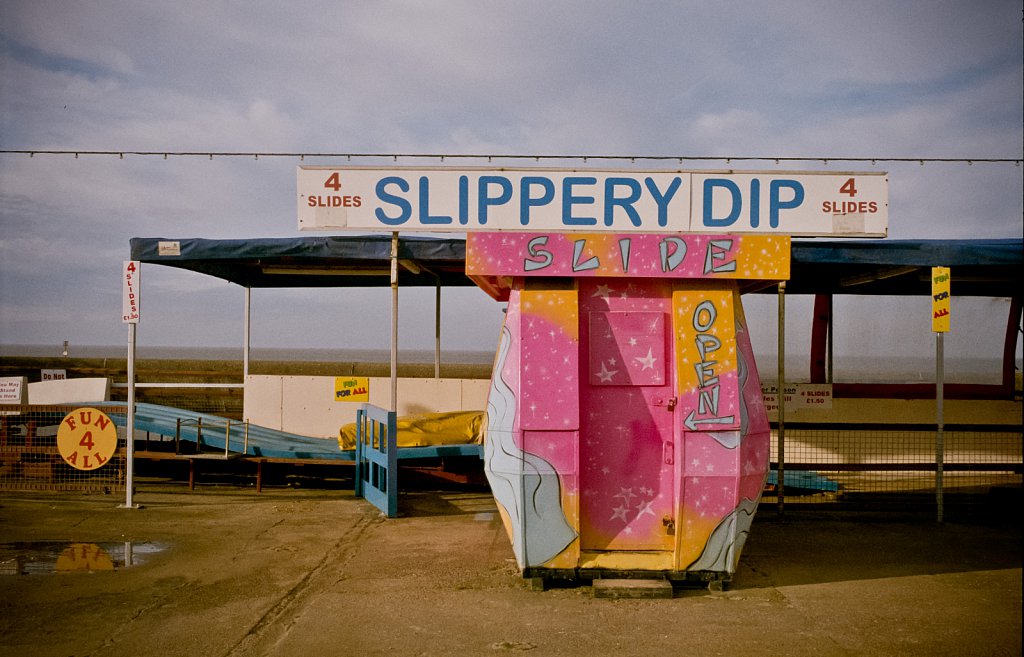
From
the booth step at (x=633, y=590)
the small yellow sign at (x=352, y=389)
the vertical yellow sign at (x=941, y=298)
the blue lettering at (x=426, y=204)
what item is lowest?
the booth step at (x=633, y=590)

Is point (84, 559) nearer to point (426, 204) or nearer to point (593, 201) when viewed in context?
point (426, 204)

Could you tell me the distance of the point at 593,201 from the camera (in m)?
8.06

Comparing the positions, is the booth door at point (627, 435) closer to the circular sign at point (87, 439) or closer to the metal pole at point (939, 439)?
the metal pole at point (939, 439)

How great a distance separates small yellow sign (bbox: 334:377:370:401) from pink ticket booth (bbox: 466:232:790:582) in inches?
215

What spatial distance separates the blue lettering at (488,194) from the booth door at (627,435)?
8.65ft

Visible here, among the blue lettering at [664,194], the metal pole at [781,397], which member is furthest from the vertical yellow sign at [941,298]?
the blue lettering at [664,194]

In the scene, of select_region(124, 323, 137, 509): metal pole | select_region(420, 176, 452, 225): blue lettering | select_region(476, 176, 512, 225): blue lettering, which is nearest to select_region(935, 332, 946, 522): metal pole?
select_region(476, 176, 512, 225): blue lettering

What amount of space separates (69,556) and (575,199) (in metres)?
6.08

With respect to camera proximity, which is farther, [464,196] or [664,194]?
[464,196]

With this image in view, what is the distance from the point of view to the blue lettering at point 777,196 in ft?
26.4

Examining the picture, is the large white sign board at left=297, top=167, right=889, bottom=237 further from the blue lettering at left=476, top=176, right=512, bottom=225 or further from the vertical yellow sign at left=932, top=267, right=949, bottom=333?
the vertical yellow sign at left=932, top=267, right=949, bottom=333

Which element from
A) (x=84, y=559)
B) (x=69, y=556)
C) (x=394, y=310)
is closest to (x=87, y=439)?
(x=69, y=556)

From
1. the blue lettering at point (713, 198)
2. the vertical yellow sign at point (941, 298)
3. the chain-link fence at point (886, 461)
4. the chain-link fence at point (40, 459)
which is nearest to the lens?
the blue lettering at point (713, 198)

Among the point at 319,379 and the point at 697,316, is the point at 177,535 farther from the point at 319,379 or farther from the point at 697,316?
the point at 697,316
